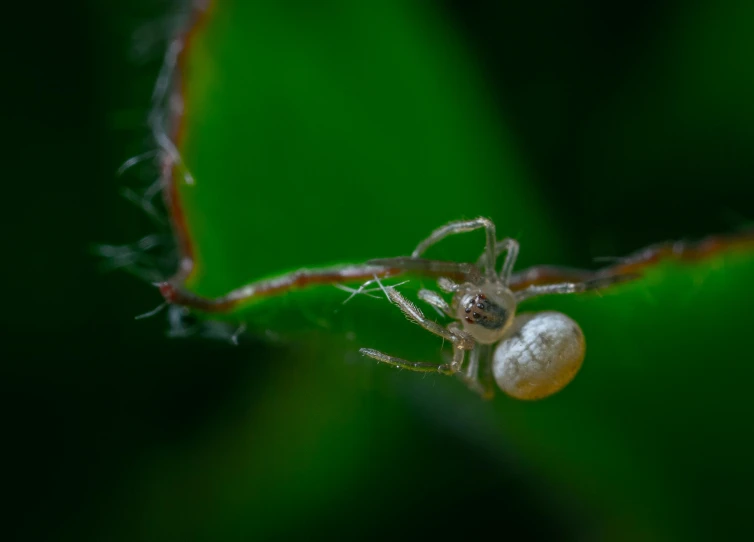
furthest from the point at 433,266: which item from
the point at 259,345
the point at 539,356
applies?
the point at 259,345

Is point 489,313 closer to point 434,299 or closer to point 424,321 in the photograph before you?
point 434,299

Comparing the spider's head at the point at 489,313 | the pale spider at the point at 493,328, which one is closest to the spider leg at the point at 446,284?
Result: the pale spider at the point at 493,328

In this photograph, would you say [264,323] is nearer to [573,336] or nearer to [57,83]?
[573,336]

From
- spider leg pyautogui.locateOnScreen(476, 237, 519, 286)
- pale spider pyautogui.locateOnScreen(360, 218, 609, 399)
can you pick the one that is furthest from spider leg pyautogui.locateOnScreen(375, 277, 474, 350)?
spider leg pyautogui.locateOnScreen(476, 237, 519, 286)

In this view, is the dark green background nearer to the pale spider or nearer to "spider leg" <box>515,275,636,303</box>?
the pale spider

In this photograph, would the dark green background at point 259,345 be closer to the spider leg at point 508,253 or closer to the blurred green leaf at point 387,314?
the blurred green leaf at point 387,314

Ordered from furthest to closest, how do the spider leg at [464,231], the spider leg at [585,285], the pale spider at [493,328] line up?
the spider leg at [464,231], the pale spider at [493,328], the spider leg at [585,285]

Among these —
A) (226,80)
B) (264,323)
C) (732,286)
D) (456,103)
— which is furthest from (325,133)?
(732,286)
